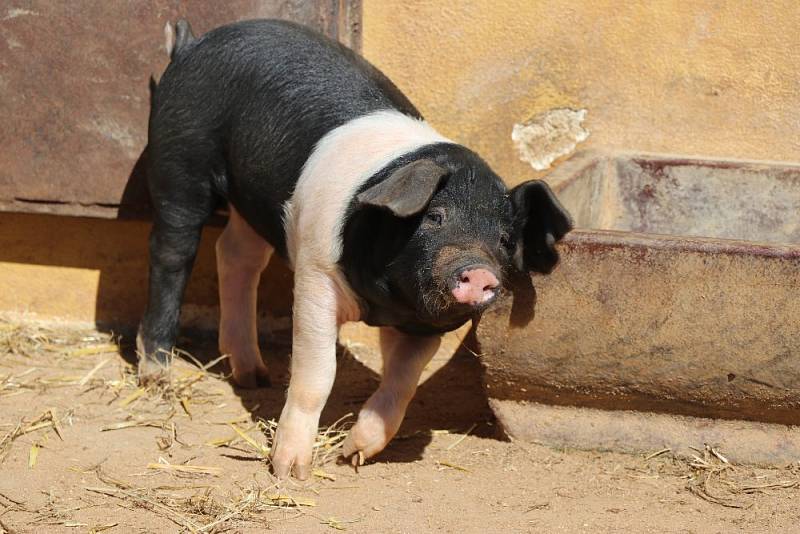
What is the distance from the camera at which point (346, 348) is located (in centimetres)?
548

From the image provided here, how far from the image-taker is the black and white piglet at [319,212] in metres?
3.69

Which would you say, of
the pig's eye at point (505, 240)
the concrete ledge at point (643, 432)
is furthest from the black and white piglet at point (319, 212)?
the concrete ledge at point (643, 432)

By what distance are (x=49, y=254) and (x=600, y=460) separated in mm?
2808

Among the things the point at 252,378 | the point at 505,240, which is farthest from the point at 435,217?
the point at 252,378

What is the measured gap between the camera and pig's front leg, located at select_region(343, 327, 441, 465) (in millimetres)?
4105

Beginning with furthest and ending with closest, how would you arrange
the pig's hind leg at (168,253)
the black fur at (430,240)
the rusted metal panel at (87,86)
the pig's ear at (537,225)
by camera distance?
the rusted metal panel at (87,86) < the pig's hind leg at (168,253) < the pig's ear at (537,225) < the black fur at (430,240)

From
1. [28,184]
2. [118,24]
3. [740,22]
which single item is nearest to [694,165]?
[740,22]

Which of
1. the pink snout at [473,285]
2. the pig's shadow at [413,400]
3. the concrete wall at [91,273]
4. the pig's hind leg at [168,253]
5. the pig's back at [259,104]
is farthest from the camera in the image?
the concrete wall at [91,273]

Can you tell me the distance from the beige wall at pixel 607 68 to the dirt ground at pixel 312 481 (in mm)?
1312

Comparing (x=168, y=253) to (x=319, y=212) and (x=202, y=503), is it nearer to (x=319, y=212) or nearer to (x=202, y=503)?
(x=319, y=212)

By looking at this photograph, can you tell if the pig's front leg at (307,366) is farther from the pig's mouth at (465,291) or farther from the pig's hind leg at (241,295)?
the pig's hind leg at (241,295)

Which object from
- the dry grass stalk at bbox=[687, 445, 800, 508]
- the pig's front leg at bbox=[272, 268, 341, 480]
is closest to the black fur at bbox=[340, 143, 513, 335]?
the pig's front leg at bbox=[272, 268, 341, 480]

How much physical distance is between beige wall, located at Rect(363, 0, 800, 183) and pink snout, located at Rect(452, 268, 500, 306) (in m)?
1.76

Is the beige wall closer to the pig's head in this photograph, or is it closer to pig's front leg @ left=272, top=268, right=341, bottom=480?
the pig's head
